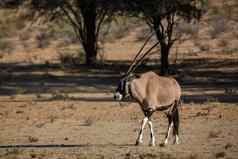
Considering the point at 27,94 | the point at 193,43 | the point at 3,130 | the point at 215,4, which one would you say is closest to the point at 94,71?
the point at 27,94

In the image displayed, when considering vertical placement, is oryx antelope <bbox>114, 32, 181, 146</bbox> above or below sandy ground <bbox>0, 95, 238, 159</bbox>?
above

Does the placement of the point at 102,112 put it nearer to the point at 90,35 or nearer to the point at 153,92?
the point at 153,92

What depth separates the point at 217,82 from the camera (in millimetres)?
32750

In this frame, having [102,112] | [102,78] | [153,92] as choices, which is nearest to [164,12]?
[102,78]

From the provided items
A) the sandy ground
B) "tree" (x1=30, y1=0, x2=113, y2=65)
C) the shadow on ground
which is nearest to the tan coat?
the sandy ground

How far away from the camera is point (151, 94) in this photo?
54.6 feet

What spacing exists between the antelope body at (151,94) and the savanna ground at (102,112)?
1.81ft

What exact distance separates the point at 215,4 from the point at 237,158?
53.7 metres

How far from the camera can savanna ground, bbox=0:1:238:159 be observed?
16219mm

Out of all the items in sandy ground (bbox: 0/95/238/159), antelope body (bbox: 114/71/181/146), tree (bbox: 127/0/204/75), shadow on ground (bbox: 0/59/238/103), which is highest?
tree (bbox: 127/0/204/75)

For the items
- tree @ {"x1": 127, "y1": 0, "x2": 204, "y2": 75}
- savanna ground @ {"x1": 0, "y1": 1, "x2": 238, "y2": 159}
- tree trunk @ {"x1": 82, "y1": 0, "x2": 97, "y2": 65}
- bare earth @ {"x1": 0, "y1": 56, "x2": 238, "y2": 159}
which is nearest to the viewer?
bare earth @ {"x1": 0, "y1": 56, "x2": 238, "y2": 159}

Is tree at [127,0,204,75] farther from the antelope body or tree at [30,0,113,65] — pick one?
the antelope body

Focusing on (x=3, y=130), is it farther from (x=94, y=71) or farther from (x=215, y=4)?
(x=215, y=4)

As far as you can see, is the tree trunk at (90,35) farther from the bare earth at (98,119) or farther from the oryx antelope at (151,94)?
the oryx antelope at (151,94)
